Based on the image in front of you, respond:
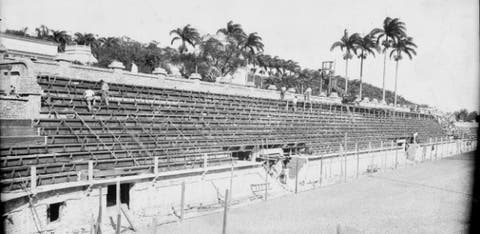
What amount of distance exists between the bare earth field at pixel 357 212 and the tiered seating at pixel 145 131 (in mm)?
3399

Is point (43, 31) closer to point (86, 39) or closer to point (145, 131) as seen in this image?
point (86, 39)

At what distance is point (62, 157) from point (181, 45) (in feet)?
151

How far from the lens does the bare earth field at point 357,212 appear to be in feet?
50.0

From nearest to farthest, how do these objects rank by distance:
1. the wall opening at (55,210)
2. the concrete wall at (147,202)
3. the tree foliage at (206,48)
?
1. the concrete wall at (147,202)
2. the wall opening at (55,210)
3. the tree foliage at (206,48)

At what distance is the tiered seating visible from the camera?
13.7m

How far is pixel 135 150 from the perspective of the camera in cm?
1662

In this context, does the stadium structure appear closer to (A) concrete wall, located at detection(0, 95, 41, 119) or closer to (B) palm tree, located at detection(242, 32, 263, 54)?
(A) concrete wall, located at detection(0, 95, 41, 119)

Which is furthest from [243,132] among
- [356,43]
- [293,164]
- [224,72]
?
[356,43]

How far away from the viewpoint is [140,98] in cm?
2155

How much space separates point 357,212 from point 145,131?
11.0 meters

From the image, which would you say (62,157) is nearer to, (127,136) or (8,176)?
(8,176)

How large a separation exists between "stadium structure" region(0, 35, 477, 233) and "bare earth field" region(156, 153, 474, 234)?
123cm

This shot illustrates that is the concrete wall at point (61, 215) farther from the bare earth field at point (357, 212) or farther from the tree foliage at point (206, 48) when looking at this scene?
the tree foliage at point (206, 48)

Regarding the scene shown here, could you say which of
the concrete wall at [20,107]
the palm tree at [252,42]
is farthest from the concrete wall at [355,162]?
the palm tree at [252,42]
